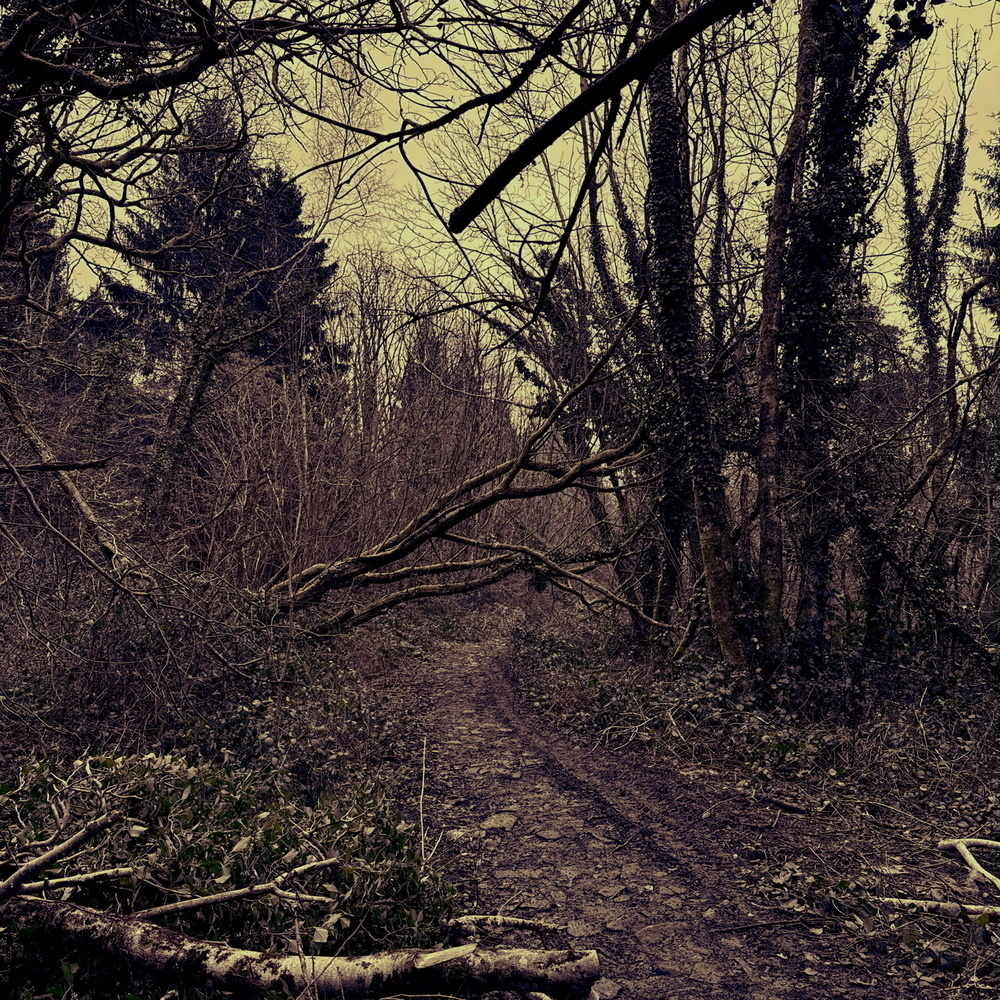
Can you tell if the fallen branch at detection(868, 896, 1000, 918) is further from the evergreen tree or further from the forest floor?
the evergreen tree

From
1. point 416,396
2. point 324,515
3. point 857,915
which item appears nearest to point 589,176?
point 857,915

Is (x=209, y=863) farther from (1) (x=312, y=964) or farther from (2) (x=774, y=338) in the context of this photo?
(2) (x=774, y=338)

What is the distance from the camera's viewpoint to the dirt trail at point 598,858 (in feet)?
14.7

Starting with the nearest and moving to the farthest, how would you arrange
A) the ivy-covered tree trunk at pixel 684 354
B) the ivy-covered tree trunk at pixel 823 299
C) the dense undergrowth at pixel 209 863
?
the dense undergrowth at pixel 209 863 → the ivy-covered tree trunk at pixel 684 354 → the ivy-covered tree trunk at pixel 823 299

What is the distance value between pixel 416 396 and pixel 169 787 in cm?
1222

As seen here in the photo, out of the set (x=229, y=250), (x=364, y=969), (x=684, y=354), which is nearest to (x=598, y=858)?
(x=364, y=969)

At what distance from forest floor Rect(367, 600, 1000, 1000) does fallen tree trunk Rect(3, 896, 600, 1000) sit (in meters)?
0.39

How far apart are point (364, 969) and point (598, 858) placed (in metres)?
3.10

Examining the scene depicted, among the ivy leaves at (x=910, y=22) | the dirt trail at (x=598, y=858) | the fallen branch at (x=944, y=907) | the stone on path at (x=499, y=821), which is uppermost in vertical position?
the ivy leaves at (x=910, y=22)

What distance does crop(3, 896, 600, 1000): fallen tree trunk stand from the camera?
11.1 feet

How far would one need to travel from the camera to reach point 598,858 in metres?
6.08

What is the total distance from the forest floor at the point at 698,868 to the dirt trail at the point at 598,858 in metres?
0.02

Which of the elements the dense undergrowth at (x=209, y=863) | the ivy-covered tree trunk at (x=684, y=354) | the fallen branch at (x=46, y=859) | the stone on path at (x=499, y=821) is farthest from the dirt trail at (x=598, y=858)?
the ivy-covered tree trunk at (x=684, y=354)

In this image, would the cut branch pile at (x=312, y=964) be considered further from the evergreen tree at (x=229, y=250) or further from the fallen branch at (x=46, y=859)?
the evergreen tree at (x=229, y=250)
